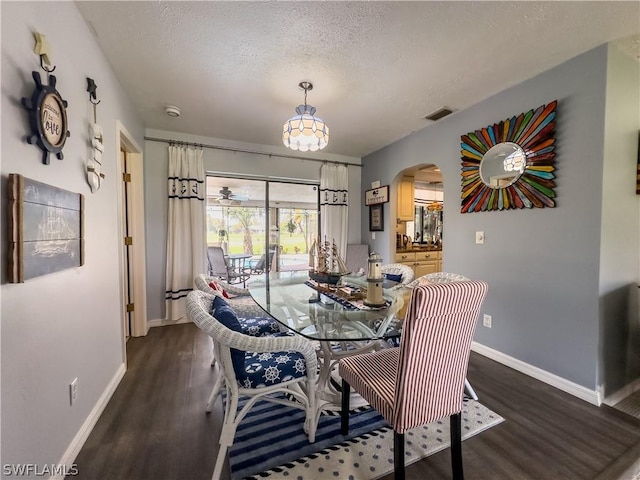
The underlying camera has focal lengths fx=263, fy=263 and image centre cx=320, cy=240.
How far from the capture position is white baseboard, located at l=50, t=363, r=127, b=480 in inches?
52.4

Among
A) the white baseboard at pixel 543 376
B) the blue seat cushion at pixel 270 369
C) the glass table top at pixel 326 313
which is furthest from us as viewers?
the white baseboard at pixel 543 376

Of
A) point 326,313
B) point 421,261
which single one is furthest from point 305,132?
point 421,261

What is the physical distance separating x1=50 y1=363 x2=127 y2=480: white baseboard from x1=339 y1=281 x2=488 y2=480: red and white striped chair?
1544 millimetres

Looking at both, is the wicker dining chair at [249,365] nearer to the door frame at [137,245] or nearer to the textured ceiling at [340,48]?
the textured ceiling at [340,48]

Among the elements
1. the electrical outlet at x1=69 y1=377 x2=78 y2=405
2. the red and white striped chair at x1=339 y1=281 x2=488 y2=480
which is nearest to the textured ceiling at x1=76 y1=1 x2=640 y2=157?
the red and white striped chair at x1=339 y1=281 x2=488 y2=480

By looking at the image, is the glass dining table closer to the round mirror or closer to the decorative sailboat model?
the decorative sailboat model

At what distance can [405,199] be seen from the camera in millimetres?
4359

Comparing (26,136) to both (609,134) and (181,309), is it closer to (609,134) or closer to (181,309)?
(181,309)

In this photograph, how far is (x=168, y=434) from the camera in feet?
5.19

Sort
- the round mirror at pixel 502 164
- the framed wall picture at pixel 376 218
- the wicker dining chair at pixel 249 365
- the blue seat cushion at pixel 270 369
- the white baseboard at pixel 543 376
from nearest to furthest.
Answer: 1. the wicker dining chair at pixel 249 365
2. the blue seat cushion at pixel 270 369
3. the white baseboard at pixel 543 376
4. the round mirror at pixel 502 164
5. the framed wall picture at pixel 376 218

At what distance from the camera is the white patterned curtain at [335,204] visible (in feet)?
14.1

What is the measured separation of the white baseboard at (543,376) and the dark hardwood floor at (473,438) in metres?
0.06

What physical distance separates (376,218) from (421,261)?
4.06ft

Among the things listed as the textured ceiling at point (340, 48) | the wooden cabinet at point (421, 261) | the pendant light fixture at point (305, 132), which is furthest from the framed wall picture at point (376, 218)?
the pendant light fixture at point (305, 132)
